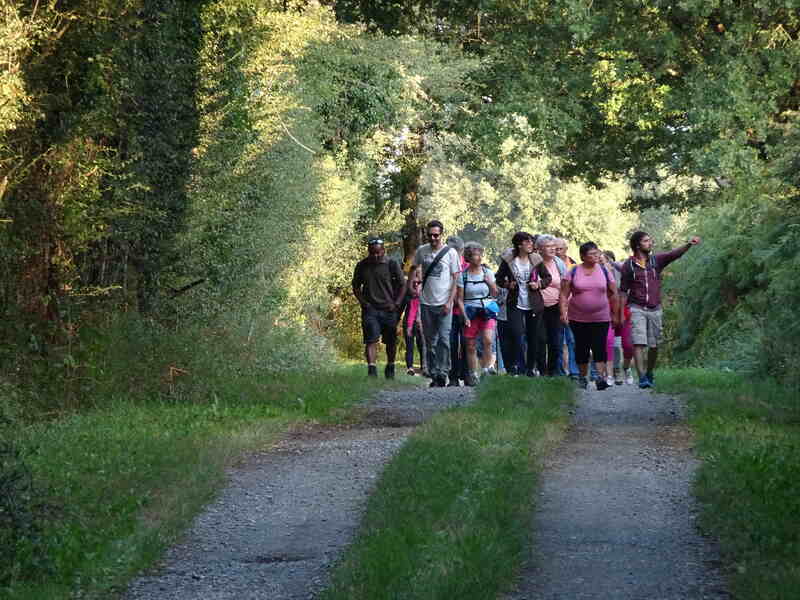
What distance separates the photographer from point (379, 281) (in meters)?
19.2

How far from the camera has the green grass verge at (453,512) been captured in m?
7.08

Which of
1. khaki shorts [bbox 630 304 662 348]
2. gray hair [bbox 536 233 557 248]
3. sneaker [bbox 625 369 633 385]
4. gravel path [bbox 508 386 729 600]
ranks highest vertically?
gray hair [bbox 536 233 557 248]

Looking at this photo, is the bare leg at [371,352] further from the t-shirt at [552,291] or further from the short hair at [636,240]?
the short hair at [636,240]

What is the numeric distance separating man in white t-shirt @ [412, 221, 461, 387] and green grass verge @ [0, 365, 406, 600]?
6.40 ft

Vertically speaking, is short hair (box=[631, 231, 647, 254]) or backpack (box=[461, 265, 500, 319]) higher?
short hair (box=[631, 231, 647, 254])

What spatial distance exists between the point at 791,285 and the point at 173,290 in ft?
24.6

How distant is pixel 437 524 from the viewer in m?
8.34

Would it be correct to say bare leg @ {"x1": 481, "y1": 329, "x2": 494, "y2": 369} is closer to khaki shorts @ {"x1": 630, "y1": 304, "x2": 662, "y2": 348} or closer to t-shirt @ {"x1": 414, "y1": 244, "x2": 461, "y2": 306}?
t-shirt @ {"x1": 414, "y1": 244, "x2": 461, "y2": 306}

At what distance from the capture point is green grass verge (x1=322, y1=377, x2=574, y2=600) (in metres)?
7.08

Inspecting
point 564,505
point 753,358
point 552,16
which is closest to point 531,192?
point 552,16

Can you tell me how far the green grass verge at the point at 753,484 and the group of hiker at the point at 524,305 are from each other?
1705mm

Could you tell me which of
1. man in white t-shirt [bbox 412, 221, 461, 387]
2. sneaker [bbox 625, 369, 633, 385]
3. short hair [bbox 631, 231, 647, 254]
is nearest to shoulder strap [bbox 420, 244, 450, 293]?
man in white t-shirt [bbox 412, 221, 461, 387]

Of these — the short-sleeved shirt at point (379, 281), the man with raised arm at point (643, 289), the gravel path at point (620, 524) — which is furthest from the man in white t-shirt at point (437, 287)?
the gravel path at point (620, 524)

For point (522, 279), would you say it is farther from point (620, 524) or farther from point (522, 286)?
point (620, 524)
